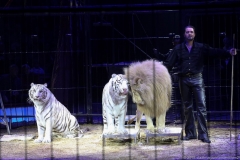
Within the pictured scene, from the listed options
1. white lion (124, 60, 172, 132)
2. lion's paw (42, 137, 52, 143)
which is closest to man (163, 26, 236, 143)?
white lion (124, 60, 172, 132)

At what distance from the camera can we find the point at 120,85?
228 inches

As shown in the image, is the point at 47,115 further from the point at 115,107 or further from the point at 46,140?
the point at 115,107

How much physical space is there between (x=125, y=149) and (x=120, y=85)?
75 centimetres

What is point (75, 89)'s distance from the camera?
319 inches

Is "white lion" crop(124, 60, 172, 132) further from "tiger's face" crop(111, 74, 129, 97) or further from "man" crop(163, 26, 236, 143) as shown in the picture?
"man" crop(163, 26, 236, 143)

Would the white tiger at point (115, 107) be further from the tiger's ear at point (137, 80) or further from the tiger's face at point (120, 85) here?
the tiger's ear at point (137, 80)

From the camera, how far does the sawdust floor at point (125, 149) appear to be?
517 centimetres

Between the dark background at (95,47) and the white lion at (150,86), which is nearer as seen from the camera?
the white lion at (150,86)

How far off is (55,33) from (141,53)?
1.54 meters

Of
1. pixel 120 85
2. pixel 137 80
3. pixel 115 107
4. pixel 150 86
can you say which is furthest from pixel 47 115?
pixel 150 86

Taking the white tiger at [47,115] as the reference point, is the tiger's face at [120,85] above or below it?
above

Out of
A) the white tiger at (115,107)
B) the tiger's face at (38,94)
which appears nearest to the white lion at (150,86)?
the white tiger at (115,107)

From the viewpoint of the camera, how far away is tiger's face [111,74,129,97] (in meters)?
5.77

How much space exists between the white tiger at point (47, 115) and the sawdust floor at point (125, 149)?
138 millimetres
